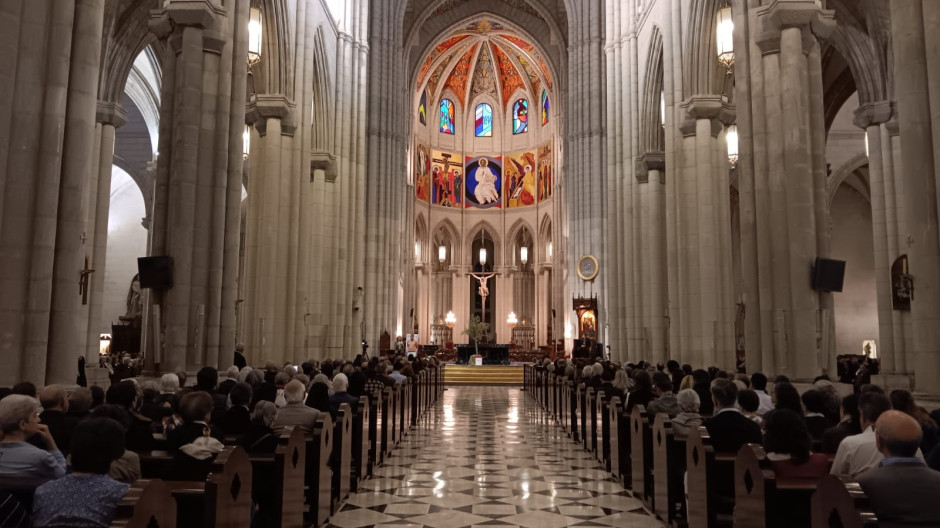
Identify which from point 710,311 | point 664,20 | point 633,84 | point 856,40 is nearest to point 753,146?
point 710,311

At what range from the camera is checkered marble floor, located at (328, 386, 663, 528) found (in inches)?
271

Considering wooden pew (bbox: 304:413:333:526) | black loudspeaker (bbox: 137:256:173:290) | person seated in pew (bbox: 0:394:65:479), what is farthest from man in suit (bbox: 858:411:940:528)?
black loudspeaker (bbox: 137:256:173:290)

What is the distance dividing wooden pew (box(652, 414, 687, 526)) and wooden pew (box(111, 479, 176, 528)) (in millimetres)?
4304

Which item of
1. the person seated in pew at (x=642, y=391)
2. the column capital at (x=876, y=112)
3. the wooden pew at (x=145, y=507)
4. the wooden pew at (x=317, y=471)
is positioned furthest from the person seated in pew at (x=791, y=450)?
the column capital at (x=876, y=112)

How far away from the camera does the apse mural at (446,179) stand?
4775 cm

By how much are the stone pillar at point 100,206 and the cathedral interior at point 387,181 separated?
0.30 ft

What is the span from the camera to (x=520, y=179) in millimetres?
48125

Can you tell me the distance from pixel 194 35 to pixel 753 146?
917 cm

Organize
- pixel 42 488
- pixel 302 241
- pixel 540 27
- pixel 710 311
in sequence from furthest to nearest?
pixel 540 27, pixel 302 241, pixel 710 311, pixel 42 488

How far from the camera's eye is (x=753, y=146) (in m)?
12.1

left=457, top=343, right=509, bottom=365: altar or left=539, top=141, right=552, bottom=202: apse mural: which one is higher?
left=539, top=141, right=552, bottom=202: apse mural

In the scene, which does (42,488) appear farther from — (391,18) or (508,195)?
(508,195)

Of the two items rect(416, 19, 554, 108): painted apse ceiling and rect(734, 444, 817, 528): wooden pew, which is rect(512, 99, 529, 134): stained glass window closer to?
rect(416, 19, 554, 108): painted apse ceiling

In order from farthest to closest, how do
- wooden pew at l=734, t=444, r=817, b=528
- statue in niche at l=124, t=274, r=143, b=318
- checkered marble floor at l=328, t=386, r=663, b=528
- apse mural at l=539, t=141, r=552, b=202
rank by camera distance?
apse mural at l=539, t=141, r=552, b=202
statue in niche at l=124, t=274, r=143, b=318
checkered marble floor at l=328, t=386, r=663, b=528
wooden pew at l=734, t=444, r=817, b=528
